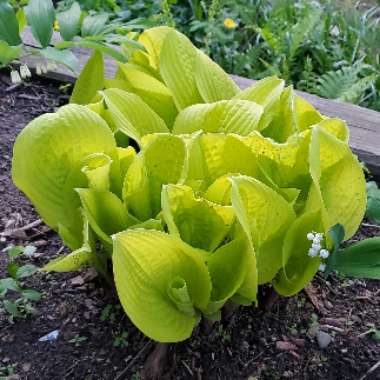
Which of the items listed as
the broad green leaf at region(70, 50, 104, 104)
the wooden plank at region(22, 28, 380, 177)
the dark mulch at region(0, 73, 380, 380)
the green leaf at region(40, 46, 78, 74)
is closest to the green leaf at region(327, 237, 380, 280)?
the dark mulch at region(0, 73, 380, 380)

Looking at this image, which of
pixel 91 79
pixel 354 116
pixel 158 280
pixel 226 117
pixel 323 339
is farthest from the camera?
pixel 354 116

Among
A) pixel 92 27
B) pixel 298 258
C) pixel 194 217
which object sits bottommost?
pixel 298 258

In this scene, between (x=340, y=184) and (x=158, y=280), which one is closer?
(x=158, y=280)

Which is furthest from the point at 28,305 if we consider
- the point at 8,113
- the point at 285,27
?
the point at 285,27

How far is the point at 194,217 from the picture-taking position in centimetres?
121

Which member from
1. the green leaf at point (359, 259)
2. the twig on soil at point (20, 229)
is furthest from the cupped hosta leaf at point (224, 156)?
the twig on soil at point (20, 229)

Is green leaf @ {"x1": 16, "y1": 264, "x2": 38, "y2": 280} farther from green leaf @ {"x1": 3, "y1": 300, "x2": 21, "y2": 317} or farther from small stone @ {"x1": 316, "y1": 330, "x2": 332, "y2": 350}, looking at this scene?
small stone @ {"x1": 316, "y1": 330, "x2": 332, "y2": 350}

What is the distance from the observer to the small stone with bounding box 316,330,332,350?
1.46 metres

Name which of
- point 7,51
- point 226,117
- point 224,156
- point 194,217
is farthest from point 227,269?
point 7,51

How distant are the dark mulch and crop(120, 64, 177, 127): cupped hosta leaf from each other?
411 millimetres

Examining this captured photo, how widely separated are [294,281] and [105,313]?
418 mm

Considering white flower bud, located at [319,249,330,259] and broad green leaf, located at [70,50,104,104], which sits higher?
broad green leaf, located at [70,50,104,104]

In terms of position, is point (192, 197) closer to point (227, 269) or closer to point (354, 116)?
point (227, 269)

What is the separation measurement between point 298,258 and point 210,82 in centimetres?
45
